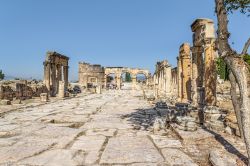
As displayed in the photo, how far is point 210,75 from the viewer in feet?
26.8

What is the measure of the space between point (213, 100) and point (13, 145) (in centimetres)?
567

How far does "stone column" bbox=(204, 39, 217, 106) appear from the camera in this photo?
7.85 metres

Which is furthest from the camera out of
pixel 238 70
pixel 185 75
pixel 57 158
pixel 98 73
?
pixel 98 73

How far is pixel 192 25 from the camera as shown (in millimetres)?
9812

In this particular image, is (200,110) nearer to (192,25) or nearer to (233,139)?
(233,139)

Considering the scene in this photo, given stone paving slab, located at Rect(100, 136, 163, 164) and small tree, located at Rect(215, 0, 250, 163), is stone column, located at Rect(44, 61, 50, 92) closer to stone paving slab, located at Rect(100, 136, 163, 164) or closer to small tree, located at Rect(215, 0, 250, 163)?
stone paving slab, located at Rect(100, 136, 163, 164)

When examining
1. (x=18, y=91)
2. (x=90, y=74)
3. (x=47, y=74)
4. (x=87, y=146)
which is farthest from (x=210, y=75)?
→ (x=90, y=74)

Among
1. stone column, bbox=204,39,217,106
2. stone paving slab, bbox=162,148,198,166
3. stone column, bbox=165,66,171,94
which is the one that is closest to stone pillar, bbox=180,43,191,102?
stone column, bbox=204,39,217,106

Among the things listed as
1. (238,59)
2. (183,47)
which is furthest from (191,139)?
(183,47)

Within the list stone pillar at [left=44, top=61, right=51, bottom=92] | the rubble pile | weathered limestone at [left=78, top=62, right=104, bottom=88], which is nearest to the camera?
the rubble pile

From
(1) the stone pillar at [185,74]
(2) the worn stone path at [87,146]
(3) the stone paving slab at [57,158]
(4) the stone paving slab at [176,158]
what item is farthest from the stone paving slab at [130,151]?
(1) the stone pillar at [185,74]

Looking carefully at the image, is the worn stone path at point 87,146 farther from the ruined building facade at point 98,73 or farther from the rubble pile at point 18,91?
the ruined building facade at point 98,73

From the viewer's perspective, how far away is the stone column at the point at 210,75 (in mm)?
7848

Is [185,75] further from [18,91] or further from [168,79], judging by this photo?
[18,91]
